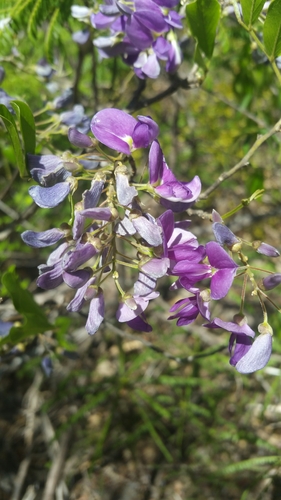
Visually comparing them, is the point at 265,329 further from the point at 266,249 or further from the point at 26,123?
the point at 26,123

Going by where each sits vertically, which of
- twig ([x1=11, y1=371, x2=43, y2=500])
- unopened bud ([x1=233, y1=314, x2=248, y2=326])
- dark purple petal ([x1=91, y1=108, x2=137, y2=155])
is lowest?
twig ([x1=11, y1=371, x2=43, y2=500])

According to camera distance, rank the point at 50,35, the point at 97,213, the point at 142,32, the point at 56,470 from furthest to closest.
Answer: the point at 56,470 < the point at 50,35 < the point at 142,32 < the point at 97,213

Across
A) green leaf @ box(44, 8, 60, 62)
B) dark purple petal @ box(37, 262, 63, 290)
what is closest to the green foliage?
green leaf @ box(44, 8, 60, 62)

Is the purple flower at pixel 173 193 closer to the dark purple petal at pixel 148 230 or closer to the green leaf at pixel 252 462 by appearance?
the dark purple petal at pixel 148 230

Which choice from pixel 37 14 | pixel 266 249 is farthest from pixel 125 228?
pixel 37 14

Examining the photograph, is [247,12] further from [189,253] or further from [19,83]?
[19,83]

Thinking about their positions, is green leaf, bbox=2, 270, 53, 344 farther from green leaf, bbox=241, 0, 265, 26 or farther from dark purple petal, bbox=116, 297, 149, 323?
green leaf, bbox=241, 0, 265, 26
